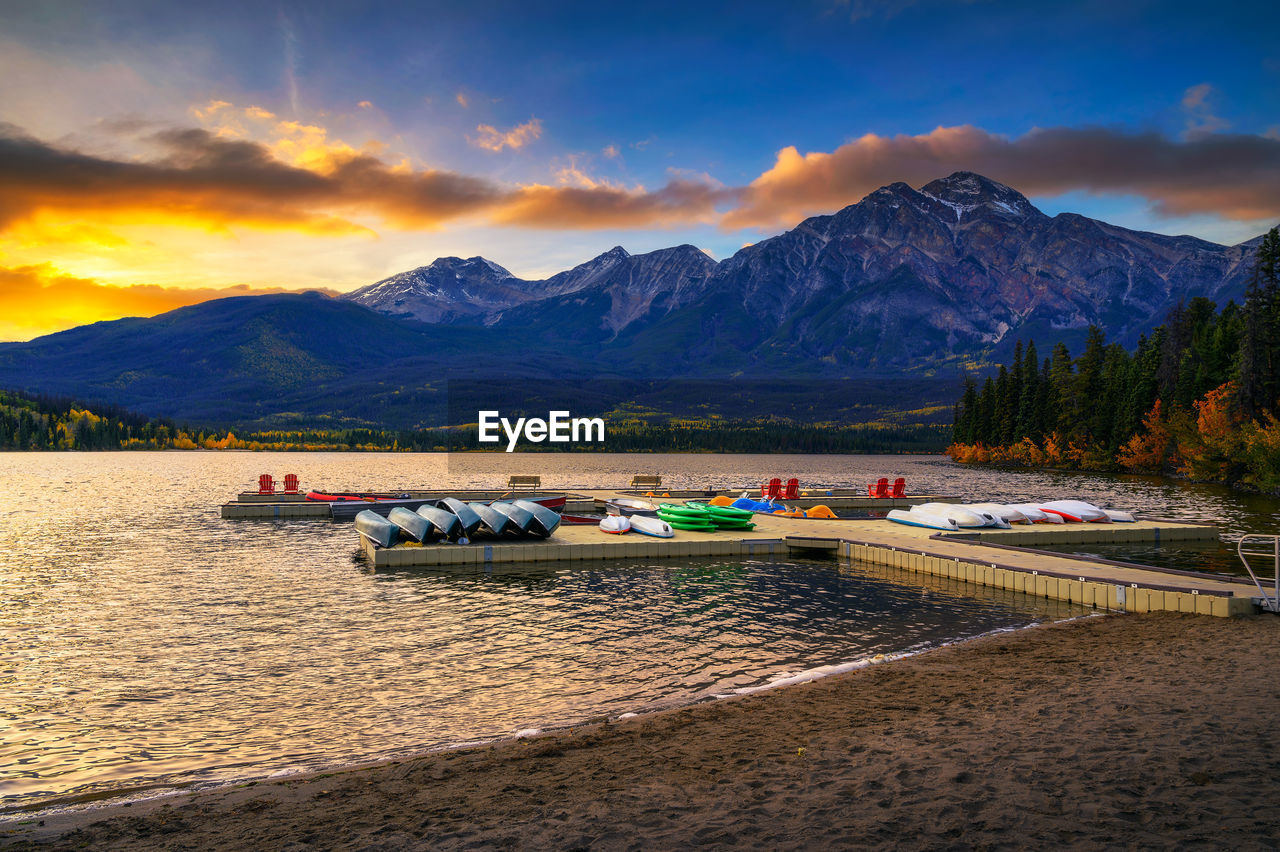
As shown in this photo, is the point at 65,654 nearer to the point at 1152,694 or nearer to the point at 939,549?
the point at 1152,694

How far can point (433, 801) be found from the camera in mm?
9898

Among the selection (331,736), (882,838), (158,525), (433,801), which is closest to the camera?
(882,838)

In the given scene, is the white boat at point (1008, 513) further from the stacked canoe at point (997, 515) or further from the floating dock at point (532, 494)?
the floating dock at point (532, 494)

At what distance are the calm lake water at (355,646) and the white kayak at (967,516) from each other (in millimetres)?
9464

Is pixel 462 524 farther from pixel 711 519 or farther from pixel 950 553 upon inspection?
pixel 950 553

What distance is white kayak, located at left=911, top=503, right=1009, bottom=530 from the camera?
136 feet

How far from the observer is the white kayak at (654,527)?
38594 millimetres

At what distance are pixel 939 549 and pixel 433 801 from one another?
97.1 ft

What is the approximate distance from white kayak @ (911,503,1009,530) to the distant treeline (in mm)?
56530

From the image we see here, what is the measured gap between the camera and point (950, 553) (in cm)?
3331

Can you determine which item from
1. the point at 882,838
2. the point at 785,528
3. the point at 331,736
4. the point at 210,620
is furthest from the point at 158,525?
the point at 882,838

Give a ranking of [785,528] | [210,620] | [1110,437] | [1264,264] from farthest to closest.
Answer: [1110,437] < [1264,264] < [785,528] < [210,620]

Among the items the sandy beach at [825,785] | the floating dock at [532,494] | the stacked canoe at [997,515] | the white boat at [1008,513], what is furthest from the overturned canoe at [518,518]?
the white boat at [1008,513]

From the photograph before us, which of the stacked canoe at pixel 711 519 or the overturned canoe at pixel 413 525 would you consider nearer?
the overturned canoe at pixel 413 525
